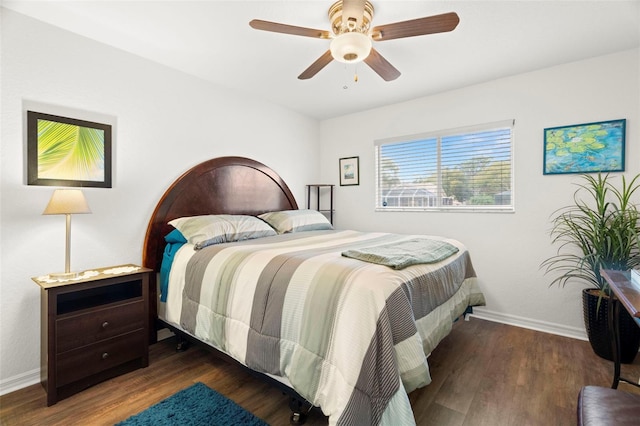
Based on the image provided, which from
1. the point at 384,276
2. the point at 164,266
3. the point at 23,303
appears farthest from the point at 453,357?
the point at 23,303

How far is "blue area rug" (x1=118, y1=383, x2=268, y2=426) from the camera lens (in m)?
1.59

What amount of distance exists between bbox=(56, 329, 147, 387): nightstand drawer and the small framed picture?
2.97 m

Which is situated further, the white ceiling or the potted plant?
the potted plant

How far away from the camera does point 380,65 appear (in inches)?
86.4

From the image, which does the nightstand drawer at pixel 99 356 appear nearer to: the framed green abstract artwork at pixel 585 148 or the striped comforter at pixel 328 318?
the striped comforter at pixel 328 318

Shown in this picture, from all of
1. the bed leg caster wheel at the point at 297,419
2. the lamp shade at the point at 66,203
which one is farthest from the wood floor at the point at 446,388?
the lamp shade at the point at 66,203

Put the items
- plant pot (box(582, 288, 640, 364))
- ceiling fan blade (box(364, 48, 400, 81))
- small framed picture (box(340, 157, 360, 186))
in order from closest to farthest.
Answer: ceiling fan blade (box(364, 48, 400, 81)) → plant pot (box(582, 288, 640, 364)) → small framed picture (box(340, 157, 360, 186))

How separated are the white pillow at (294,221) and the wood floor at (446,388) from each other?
53.5 inches

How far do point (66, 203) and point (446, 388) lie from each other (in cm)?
266

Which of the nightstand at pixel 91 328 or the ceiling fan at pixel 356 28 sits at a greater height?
the ceiling fan at pixel 356 28

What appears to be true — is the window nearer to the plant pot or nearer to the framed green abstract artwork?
the framed green abstract artwork

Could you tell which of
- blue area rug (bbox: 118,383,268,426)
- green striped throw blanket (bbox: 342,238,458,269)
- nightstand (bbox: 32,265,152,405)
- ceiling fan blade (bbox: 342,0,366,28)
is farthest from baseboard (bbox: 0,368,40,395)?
ceiling fan blade (bbox: 342,0,366,28)

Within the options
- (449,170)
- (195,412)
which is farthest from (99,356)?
(449,170)

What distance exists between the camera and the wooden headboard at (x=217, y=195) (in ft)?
8.52
